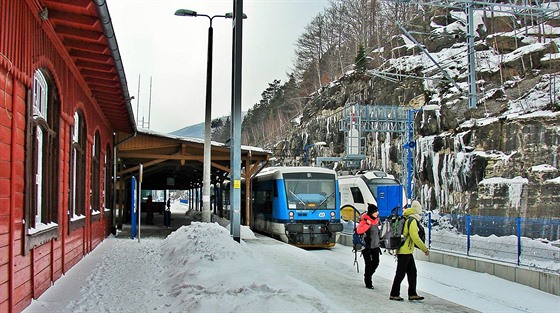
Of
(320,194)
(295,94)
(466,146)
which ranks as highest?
(295,94)

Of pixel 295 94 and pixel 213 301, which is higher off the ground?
pixel 295 94

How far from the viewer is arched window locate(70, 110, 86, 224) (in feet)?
33.9

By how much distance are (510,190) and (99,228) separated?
19742 millimetres

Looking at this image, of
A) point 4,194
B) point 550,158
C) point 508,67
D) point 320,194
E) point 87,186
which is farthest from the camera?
point 508,67

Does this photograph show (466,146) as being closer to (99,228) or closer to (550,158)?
(550,158)

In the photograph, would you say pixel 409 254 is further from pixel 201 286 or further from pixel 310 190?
pixel 310 190

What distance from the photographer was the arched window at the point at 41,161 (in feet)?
21.5

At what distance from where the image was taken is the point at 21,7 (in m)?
6.19

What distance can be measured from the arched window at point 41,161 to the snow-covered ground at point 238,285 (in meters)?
1.01

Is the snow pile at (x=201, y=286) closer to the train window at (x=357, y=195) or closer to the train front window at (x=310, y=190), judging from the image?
the train front window at (x=310, y=190)

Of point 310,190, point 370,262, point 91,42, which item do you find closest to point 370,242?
point 370,262

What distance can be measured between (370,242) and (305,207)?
897 centimetres

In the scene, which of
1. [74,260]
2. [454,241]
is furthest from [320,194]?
[74,260]

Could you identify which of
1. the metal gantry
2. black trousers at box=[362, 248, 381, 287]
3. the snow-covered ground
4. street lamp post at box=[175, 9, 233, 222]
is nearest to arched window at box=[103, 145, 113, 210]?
street lamp post at box=[175, 9, 233, 222]
